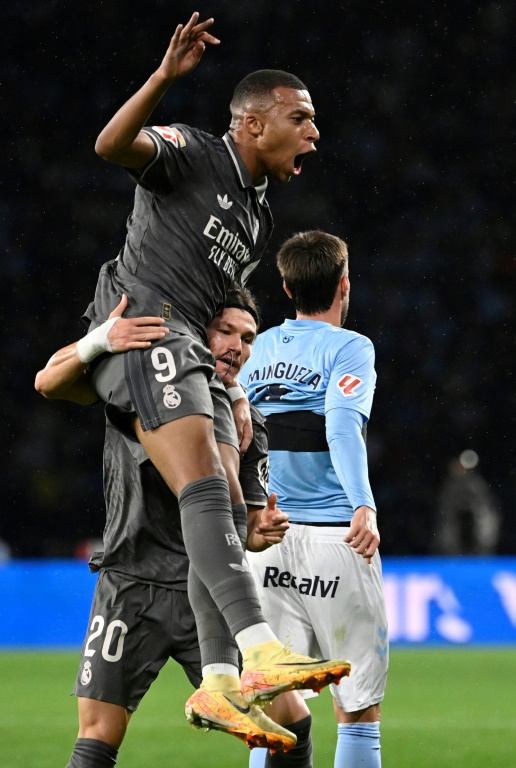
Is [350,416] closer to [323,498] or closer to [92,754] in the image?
[323,498]

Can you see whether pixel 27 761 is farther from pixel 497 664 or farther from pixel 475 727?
pixel 497 664

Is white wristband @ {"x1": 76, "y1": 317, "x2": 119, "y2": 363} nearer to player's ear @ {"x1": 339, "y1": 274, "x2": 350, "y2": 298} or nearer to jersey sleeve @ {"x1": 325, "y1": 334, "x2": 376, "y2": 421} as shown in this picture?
jersey sleeve @ {"x1": 325, "y1": 334, "x2": 376, "y2": 421}

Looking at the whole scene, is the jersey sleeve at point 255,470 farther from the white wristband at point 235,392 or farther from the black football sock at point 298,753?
the black football sock at point 298,753

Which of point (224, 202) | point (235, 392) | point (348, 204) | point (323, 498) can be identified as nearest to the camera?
point (224, 202)

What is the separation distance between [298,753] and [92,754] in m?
0.82

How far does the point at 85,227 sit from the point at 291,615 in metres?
11.1

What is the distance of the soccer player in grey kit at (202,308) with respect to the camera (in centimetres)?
286

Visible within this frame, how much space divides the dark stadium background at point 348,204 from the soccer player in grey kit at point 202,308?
9.75 m

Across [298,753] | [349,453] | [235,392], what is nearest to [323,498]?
[349,453]

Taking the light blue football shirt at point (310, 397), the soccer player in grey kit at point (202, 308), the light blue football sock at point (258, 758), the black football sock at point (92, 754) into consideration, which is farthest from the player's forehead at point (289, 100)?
the light blue football sock at point (258, 758)

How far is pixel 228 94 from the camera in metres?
15.5

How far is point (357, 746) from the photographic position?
12.7ft

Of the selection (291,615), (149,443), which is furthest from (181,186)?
(291,615)

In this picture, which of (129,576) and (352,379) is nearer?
(129,576)
